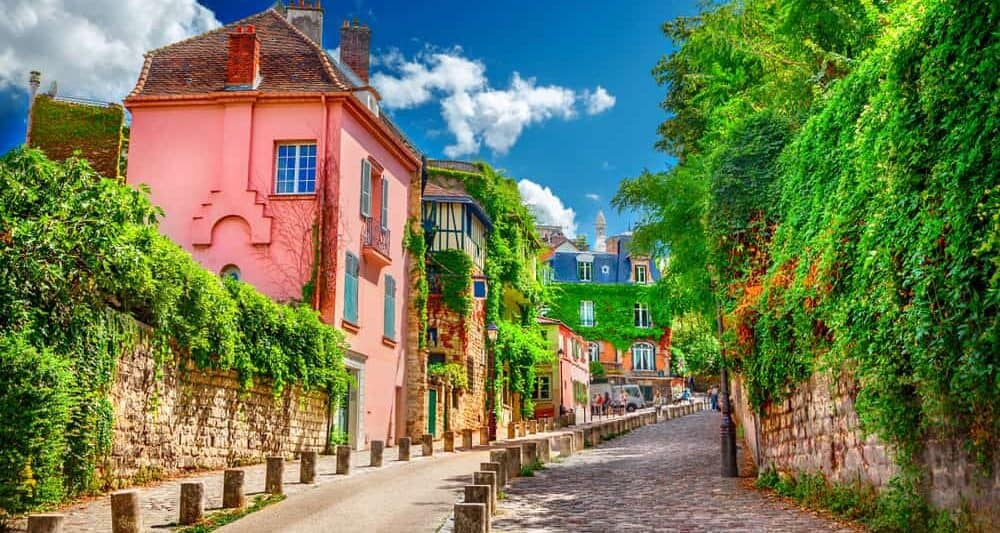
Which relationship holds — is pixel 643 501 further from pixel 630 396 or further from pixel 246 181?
pixel 630 396

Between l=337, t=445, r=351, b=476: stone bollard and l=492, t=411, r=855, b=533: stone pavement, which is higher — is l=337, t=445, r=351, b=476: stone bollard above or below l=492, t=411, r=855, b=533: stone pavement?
above

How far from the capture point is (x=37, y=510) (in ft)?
31.5

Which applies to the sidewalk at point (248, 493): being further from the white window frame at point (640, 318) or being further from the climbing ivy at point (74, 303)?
the white window frame at point (640, 318)

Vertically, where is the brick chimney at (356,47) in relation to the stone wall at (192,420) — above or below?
above

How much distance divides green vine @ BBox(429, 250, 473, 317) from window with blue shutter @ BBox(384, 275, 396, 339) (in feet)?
14.4

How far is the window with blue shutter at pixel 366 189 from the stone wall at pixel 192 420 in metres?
6.10

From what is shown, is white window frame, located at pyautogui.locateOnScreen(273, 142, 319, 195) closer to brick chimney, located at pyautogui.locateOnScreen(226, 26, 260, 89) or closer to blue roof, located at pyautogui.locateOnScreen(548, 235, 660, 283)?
brick chimney, located at pyautogui.locateOnScreen(226, 26, 260, 89)

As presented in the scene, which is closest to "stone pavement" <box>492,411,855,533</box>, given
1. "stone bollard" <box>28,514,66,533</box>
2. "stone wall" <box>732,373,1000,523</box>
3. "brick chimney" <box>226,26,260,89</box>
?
"stone wall" <box>732,373,1000,523</box>

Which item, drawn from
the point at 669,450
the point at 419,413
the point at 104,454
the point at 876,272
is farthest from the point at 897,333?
the point at 419,413

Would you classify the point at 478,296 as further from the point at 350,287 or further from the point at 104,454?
the point at 104,454

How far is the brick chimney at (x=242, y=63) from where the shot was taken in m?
23.2

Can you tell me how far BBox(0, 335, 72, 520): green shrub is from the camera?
30.5ft

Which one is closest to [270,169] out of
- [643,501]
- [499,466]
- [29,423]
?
[499,466]

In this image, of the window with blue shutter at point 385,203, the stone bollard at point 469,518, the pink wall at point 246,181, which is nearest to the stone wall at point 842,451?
the stone bollard at point 469,518
